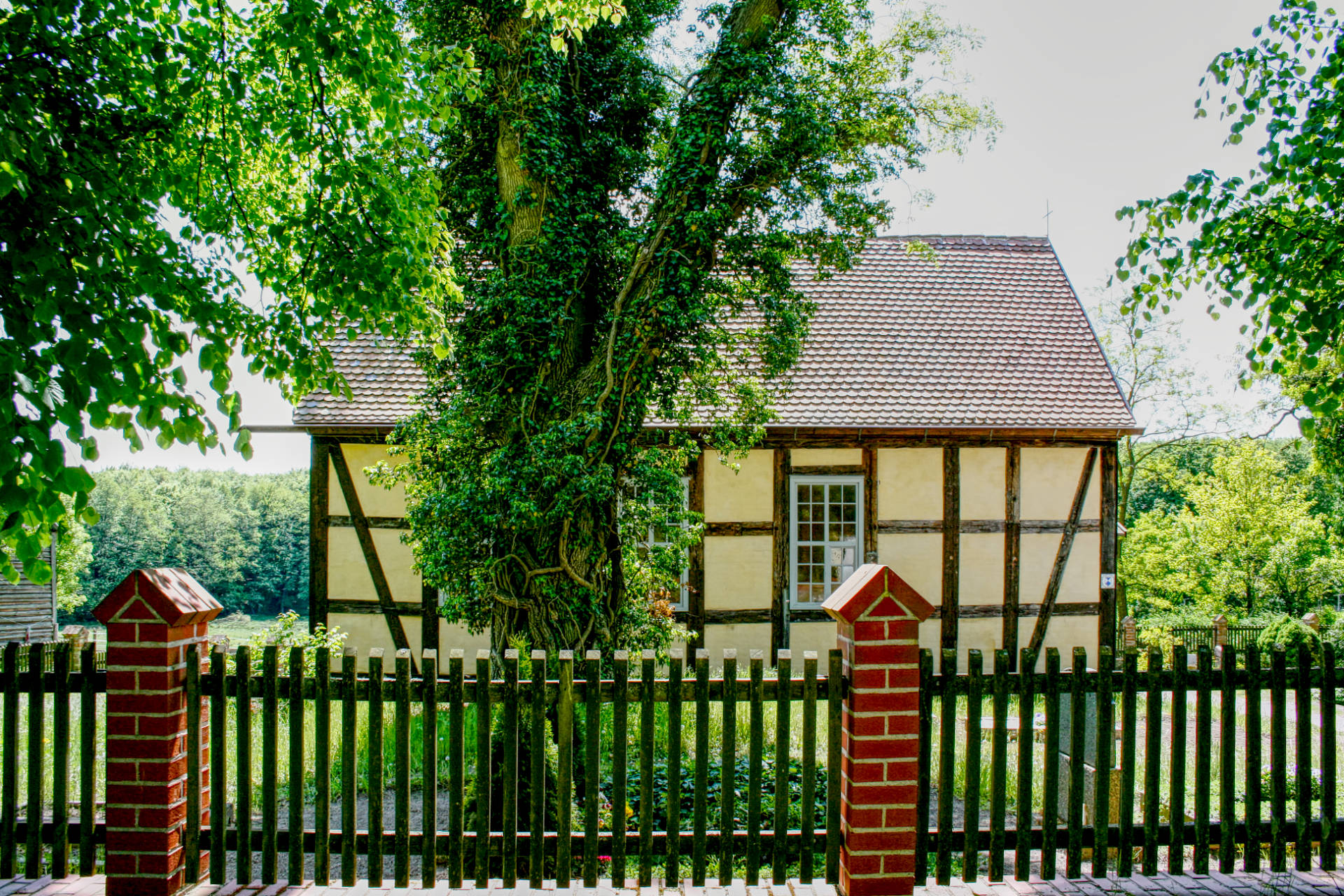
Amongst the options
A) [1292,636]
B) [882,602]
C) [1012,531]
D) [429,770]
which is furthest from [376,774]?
[1292,636]

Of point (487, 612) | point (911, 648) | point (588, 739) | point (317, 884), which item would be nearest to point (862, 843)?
point (911, 648)

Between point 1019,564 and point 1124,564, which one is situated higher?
point 1019,564

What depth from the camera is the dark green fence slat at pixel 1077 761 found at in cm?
348

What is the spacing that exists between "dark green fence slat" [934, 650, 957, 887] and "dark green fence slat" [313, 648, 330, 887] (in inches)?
104

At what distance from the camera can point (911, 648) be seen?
333cm

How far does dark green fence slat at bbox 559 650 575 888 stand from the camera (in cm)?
338

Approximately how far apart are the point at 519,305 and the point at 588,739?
3.10m

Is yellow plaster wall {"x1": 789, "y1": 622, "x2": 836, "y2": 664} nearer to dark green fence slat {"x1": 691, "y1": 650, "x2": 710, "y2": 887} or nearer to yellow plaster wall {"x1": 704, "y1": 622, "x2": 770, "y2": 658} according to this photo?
yellow plaster wall {"x1": 704, "y1": 622, "x2": 770, "y2": 658}

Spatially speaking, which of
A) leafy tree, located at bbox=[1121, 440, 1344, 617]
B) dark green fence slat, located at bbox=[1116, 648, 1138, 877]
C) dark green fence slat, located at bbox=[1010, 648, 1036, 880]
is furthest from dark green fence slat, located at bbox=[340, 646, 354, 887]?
leafy tree, located at bbox=[1121, 440, 1344, 617]

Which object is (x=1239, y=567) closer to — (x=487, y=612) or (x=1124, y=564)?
(x=1124, y=564)

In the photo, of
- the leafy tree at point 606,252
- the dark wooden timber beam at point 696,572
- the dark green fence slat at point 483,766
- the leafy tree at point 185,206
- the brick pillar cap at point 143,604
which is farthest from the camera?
the dark wooden timber beam at point 696,572

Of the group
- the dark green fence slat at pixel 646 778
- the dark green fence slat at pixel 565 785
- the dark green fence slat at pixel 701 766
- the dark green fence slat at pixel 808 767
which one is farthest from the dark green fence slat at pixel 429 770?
the dark green fence slat at pixel 808 767

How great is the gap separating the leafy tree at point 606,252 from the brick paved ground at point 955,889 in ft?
6.90

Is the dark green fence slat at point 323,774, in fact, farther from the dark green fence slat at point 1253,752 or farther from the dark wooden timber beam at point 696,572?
the dark wooden timber beam at point 696,572
